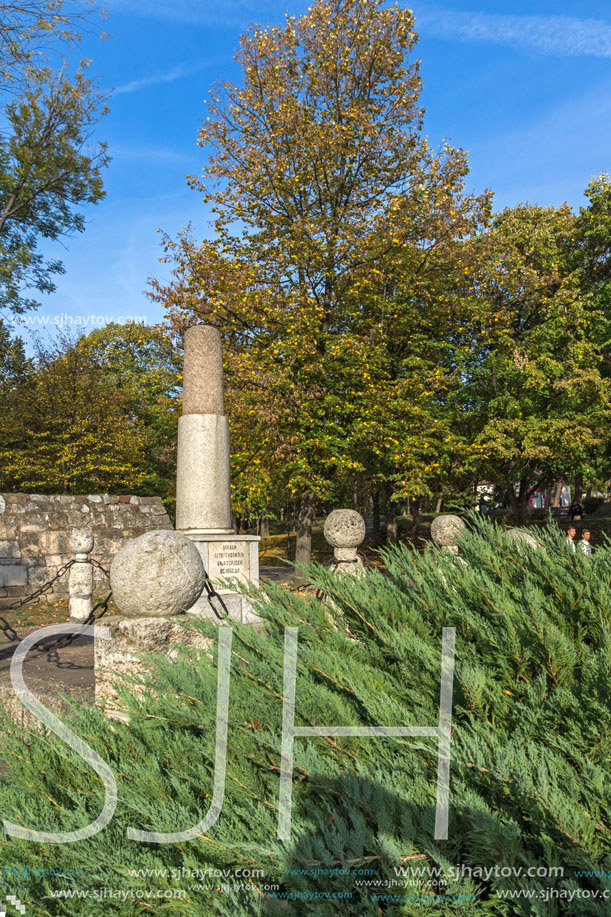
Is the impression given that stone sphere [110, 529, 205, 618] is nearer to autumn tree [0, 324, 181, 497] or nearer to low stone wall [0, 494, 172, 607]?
low stone wall [0, 494, 172, 607]

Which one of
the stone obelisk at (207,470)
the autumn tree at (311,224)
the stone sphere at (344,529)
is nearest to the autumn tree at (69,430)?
the autumn tree at (311,224)

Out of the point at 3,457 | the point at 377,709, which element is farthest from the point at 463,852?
the point at 3,457

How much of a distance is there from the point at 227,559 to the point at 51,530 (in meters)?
5.15

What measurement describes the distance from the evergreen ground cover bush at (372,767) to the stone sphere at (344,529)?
4921 mm

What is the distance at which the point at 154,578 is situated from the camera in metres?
3.95

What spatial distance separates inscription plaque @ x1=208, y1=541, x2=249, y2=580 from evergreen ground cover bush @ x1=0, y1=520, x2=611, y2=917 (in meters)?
6.11

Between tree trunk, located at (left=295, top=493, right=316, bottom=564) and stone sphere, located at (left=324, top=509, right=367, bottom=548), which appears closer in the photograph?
stone sphere, located at (left=324, top=509, right=367, bottom=548)

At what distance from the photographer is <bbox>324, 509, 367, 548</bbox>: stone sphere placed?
25.1 ft

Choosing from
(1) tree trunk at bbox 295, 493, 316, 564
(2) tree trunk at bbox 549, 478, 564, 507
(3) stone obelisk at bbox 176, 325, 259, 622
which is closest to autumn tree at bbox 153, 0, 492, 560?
(1) tree trunk at bbox 295, 493, 316, 564

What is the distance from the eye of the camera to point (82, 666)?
6750 millimetres

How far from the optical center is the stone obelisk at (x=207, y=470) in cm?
891

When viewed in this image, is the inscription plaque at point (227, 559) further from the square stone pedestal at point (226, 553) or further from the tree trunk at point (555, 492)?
the tree trunk at point (555, 492)

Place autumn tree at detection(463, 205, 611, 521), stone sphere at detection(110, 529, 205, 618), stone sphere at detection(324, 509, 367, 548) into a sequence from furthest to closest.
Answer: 1. autumn tree at detection(463, 205, 611, 521)
2. stone sphere at detection(324, 509, 367, 548)
3. stone sphere at detection(110, 529, 205, 618)

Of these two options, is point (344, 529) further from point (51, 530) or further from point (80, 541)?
point (51, 530)
